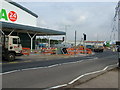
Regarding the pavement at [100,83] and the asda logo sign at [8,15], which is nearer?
the pavement at [100,83]

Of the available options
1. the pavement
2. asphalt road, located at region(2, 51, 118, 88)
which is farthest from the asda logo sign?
the pavement

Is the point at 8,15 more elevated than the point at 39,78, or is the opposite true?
the point at 8,15

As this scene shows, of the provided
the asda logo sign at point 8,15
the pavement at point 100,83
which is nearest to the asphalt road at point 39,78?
the pavement at point 100,83

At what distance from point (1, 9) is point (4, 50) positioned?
18741 millimetres

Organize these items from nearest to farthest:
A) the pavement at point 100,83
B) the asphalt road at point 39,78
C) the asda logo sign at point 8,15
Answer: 1. the pavement at point 100,83
2. the asphalt road at point 39,78
3. the asda logo sign at point 8,15

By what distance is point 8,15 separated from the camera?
3262 centimetres

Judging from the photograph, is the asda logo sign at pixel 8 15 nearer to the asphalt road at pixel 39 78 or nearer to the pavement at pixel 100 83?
the asphalt road at pixel 39 78

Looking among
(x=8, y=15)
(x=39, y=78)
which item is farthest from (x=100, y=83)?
(x=8, y=15)

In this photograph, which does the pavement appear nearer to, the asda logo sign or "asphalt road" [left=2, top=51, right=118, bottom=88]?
"asphalt road" [left=2, top=51, right=118, bottom=88]

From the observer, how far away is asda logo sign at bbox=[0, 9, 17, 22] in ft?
101

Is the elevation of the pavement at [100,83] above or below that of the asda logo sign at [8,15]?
below

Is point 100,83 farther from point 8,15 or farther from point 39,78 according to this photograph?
point 8,15

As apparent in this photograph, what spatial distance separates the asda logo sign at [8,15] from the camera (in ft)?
101

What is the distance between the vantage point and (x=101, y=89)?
5.84 m
